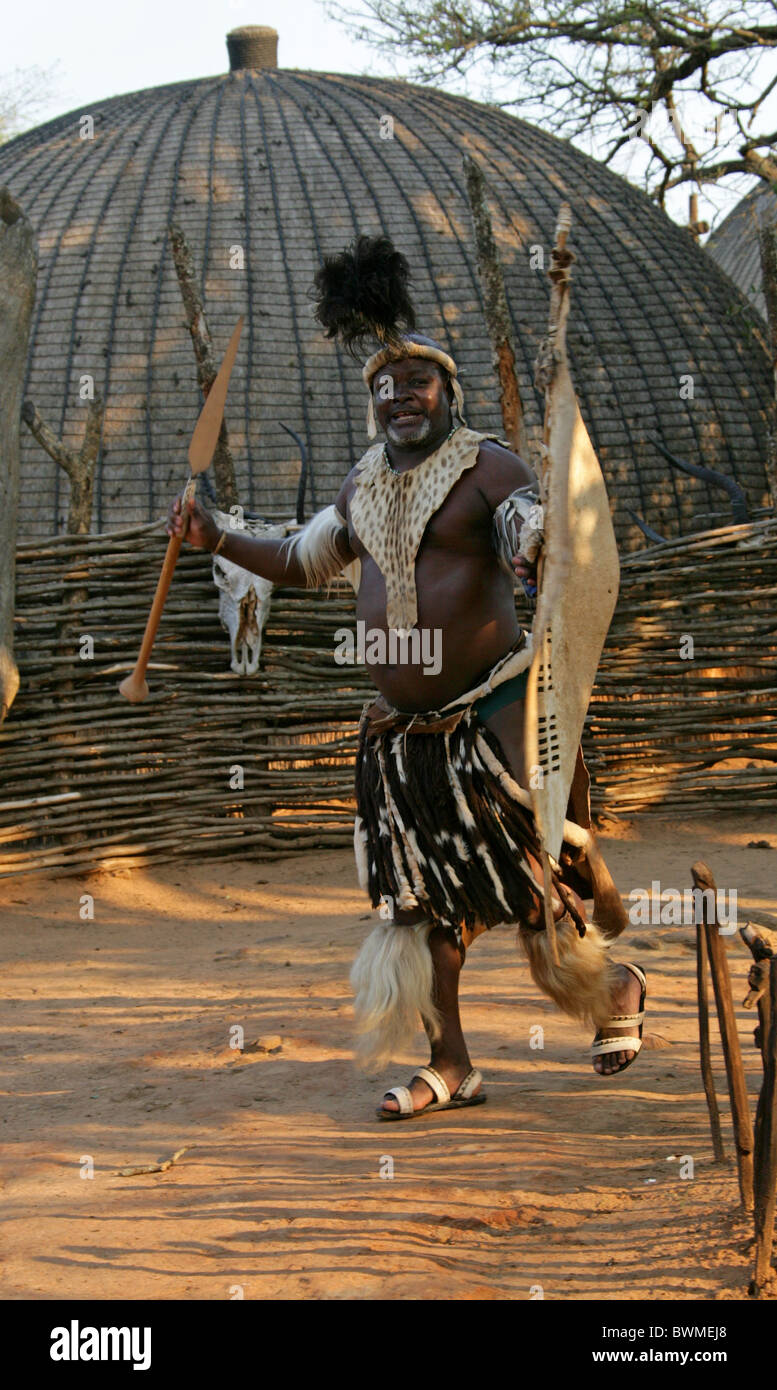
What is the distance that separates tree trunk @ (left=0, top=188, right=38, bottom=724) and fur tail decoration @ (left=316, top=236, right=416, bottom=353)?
9.57ft

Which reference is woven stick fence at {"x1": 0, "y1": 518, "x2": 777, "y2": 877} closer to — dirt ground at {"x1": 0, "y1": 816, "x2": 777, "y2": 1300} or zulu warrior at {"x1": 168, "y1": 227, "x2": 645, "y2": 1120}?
dirt ground at {"x1": 0, "y1": 816, "x2": 777, "y2": 1300}

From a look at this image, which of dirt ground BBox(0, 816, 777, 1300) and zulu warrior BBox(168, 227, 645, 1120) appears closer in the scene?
dirt ground BBox(0, 816, 777, 1300)

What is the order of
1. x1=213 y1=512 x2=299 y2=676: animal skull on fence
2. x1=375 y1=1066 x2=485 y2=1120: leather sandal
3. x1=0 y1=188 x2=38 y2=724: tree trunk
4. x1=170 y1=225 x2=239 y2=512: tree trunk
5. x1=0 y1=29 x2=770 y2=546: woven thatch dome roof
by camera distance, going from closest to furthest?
x1=375 y1=1066 x2=485 y2=1120: leather sandal < x1=0 y1=188 x2=38 y2=724: tree trunk < x1=213 y1=512 x2=299 y2=676: animal skull on fence < x1=170 y1=225 x2=239 y2=512: tree trunk < x1=0 y1=29 x2=770 y2=546: woven thatch dome roof

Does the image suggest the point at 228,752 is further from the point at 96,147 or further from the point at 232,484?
the point at 96,147

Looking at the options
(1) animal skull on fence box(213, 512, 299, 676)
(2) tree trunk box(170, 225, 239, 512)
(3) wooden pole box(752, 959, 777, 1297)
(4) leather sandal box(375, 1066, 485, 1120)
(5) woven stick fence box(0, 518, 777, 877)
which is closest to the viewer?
(3) wooden pole box(752, 959, 777, 1297)

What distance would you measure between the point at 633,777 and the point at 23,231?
398cm

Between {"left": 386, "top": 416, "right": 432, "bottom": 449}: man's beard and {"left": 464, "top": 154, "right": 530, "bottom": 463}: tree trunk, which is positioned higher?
{"left": 464, "top": 154, "right": 530, "bottom": 463}: tree trunk

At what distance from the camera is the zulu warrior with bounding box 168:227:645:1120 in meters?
3.50

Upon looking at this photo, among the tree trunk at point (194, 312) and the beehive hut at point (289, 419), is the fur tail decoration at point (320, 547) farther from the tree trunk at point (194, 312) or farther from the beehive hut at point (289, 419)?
the tree trunk at point (194, 312)

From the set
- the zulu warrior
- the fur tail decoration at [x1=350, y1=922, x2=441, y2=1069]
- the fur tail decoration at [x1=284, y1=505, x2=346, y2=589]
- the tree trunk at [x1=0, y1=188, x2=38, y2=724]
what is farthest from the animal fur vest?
the tree trunk at [x1=0, y1=188, x2=38, y2=724]

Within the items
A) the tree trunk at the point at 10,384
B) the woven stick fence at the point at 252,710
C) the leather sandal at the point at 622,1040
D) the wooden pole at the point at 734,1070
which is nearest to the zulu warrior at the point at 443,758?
the leather sandal at the point at 622,1040

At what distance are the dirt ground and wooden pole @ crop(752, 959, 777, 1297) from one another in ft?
0.22

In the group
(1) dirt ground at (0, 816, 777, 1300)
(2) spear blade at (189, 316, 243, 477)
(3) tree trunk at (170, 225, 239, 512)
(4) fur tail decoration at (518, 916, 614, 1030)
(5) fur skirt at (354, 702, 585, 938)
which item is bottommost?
(1) dirt ground at (0, 816, 777, 1300)
